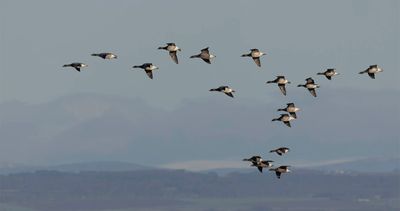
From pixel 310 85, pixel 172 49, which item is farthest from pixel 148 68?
pixel 310 85

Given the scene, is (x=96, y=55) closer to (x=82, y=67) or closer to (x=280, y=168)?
(x=82, y=67)

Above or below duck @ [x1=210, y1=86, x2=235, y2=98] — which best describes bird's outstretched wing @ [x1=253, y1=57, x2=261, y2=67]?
above

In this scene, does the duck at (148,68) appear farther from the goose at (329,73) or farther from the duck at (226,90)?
the goose at (329,73)

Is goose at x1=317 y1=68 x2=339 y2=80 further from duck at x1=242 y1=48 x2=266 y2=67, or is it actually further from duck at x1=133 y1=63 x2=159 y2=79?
duck at x1=133 y1=63 x2=159 y2=79

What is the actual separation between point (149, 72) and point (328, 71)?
18479 millimetres

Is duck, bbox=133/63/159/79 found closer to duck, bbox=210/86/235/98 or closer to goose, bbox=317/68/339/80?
duck, bbox=210/86/235/98

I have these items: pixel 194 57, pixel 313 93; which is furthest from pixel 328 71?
pixel 194 57

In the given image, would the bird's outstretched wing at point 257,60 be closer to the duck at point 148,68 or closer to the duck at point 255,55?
the duck at point 255,55

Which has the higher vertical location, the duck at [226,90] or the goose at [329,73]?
the goose at [329,73]

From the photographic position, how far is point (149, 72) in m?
157

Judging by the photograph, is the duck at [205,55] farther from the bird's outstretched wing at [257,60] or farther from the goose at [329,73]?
the goose at [329,73]

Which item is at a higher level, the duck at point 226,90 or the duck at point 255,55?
the duck at point 255,55

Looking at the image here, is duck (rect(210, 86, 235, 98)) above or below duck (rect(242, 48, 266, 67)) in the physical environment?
below

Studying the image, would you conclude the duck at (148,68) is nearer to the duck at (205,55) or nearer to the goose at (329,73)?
the duck at (205,55)
